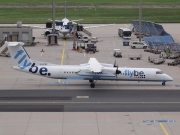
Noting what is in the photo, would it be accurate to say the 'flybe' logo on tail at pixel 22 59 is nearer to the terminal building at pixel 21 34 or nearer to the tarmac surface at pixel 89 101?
the tarmac surface at pixel 89 101

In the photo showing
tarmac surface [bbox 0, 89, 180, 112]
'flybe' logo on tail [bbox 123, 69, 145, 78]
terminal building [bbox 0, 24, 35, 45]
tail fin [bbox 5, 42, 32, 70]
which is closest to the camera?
tarmac surface [bbox 0, 89, 180, 112]

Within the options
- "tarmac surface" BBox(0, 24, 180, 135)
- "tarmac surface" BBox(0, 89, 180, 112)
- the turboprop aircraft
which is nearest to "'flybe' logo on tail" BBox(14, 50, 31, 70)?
the turboprop aircraft

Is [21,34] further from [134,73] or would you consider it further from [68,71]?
[134,73]

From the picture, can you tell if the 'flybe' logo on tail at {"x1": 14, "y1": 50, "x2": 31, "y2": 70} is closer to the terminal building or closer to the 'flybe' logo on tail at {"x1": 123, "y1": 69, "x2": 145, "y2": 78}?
the 'flybe' logo on tail at {"x1": 123, "y1": 69, "x2": 145, "y2": 78}

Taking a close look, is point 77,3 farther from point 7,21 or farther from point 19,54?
point 19,54

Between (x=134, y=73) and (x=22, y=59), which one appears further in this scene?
(x=134, y=73)

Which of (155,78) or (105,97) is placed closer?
(105,97)

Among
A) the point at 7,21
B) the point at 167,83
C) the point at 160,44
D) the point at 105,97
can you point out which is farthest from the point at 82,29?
the point at 105,97

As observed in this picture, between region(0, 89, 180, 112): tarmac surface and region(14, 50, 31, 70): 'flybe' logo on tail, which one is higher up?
region(14, 50, 31, 70): 'flybe' logo on tail

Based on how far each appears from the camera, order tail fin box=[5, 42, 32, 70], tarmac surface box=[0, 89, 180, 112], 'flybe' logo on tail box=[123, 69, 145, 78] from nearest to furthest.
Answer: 1. tarmac surface box=[0, 89, 180, 112]
2. tail fin box=[5, 42, 32, 70]
3. 'flybe' logo on tail box=[123, 69, 145, 78]
